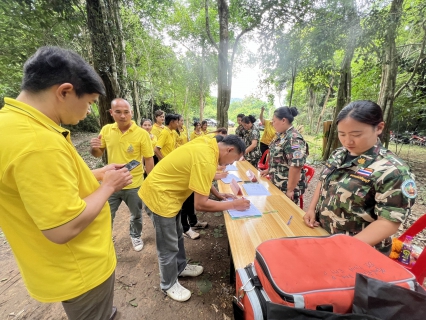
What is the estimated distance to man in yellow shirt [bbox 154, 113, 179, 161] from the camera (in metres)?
3.79

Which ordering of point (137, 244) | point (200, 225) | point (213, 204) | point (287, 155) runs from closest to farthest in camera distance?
point (213, 204) < point (287, 155) < point (137, 244) < point (200, 225)

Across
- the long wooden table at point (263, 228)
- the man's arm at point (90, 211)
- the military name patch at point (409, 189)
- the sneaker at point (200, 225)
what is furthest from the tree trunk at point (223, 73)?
the man's arm at point (90, 211)

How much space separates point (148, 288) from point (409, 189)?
2451 millimetres

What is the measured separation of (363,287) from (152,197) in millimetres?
1502

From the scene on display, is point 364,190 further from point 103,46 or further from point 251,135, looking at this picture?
point 103,46

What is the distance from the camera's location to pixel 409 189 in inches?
41.4

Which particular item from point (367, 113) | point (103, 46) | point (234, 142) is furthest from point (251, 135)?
point (103, 46)

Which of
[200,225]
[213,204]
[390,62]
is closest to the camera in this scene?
[213,204]

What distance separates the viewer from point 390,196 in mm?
1058


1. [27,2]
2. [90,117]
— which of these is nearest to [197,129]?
[27,2]

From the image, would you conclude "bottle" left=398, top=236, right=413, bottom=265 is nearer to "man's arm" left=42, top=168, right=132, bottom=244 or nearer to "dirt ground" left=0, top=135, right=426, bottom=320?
"dirt ground" left=0, top=135, right=426, bottom=320

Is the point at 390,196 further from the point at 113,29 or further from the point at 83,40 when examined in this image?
the point at 83,40

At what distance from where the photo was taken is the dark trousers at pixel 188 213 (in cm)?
282

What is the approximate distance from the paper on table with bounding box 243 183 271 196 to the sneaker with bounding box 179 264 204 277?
3.55 feet
